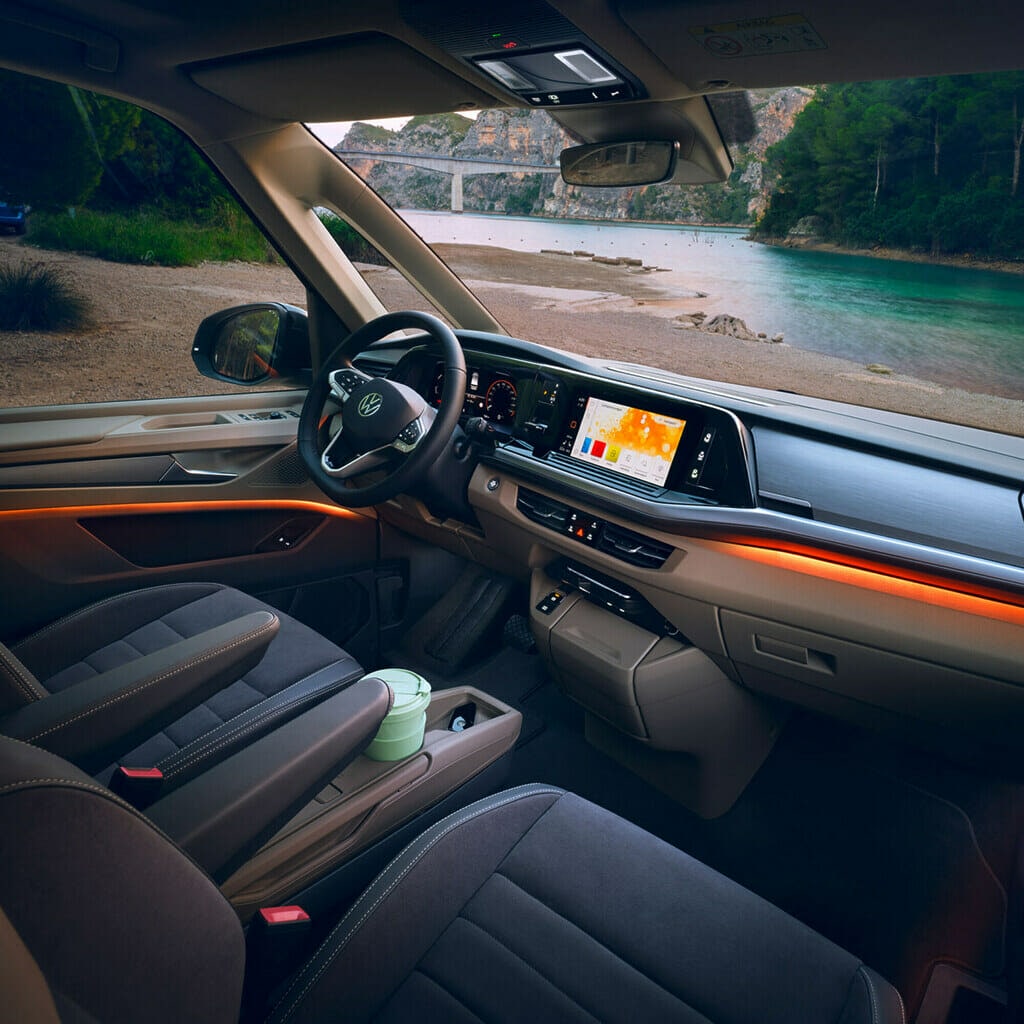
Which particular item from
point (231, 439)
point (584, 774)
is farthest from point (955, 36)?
point (231, 439)

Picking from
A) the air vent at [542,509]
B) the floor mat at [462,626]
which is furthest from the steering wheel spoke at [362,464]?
the floor mat at [462,626]

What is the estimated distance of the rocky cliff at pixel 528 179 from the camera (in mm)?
2053

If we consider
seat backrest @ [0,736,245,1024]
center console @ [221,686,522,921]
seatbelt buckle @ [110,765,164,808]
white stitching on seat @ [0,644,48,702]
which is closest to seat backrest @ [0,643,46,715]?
white stitching on seat @ [0,644,48,702]

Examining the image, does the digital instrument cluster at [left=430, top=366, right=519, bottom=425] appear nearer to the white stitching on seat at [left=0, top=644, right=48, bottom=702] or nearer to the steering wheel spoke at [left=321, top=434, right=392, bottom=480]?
the steering wheel spoke at [left=321, top=434, right=392, bottom=480]

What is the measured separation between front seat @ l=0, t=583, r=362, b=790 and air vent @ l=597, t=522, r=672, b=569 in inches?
28.1

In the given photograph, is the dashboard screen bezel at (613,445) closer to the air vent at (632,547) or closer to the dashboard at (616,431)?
the dashboard at (616,431)

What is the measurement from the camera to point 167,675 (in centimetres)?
153

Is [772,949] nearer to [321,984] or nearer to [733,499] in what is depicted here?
[321,984]

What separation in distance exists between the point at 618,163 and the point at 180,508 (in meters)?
1.67

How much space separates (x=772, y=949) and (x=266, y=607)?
1.50 metres

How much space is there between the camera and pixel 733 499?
179 centimetres

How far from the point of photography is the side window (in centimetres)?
236

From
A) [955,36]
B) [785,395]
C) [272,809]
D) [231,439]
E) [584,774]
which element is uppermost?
[955,36]

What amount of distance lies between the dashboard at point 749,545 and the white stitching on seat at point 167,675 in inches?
31.1
